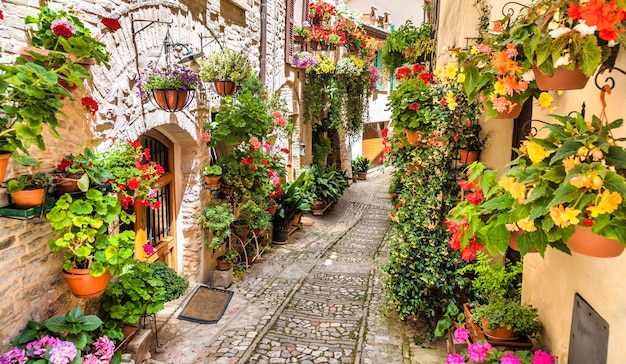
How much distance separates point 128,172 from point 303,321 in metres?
3.26

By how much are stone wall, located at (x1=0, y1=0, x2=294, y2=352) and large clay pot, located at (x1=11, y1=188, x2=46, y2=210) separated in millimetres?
105

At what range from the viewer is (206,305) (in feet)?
21.7

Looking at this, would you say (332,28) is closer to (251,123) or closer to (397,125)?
(251,123)

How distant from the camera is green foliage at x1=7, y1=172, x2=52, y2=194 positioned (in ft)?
10.8

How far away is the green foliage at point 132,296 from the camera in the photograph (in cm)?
447

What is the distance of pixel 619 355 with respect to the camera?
2.12 meters

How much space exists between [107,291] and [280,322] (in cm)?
247

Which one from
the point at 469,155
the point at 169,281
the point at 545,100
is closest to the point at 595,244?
the point at 545,100

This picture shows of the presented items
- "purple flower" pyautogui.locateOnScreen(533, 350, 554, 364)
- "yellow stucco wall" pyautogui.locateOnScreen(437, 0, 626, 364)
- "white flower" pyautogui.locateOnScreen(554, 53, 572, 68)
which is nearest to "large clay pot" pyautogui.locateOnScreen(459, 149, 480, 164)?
"yellow stucco wall" pyautogui.locateOnScreen(437, 0, 626, 364)

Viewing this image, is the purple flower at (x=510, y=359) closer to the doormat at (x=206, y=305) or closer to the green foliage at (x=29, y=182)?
the green foliage at (x=29, y=182)

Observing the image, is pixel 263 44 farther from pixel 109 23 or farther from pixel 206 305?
pixel 109 23

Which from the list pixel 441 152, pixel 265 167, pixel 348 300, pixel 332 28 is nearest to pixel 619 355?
pixel 441 152

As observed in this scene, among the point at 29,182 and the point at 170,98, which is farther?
the point at 170,98

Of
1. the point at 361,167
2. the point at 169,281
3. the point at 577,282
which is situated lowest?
the point at 169,281
